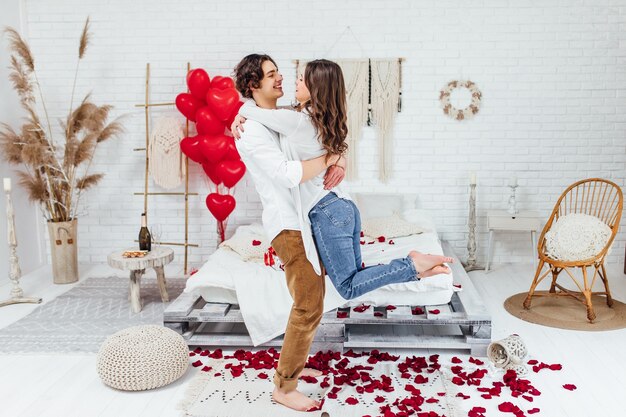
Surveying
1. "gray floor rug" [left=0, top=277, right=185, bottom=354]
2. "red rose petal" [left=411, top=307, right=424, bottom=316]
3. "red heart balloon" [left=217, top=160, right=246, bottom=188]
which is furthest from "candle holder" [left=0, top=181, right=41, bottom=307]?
"red rose petal" [left=411, top=307, right=424, bottom=316]

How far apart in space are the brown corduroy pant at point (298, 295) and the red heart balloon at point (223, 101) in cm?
260

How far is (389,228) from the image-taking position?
17.6 ft

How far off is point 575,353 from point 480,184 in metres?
2.44

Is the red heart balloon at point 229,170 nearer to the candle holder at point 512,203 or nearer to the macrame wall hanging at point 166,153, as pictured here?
the macrame wall hanging at point 166,153

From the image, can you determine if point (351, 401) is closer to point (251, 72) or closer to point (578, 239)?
point (251, 72)

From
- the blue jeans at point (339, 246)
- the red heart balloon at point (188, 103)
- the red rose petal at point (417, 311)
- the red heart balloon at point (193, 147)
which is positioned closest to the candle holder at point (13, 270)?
the red heart balloon at point (193, 147)

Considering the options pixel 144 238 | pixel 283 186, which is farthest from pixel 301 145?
pixel 144 238

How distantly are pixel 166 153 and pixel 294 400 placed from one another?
3.30m

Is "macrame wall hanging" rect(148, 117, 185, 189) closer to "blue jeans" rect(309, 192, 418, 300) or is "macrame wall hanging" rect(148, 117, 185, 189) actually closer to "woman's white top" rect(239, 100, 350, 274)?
"woman's white top" rect(239, 100, 350, 274)

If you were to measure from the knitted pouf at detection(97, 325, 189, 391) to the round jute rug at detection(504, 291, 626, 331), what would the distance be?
2.46 meters

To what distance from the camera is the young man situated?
2680 mm

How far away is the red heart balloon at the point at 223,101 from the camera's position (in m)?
5.23

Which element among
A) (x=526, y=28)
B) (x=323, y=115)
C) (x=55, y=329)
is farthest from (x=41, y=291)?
(x=526, y=28)

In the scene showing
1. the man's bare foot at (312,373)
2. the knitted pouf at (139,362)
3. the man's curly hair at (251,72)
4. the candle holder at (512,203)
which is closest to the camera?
the man's curly hair at (251,72)
